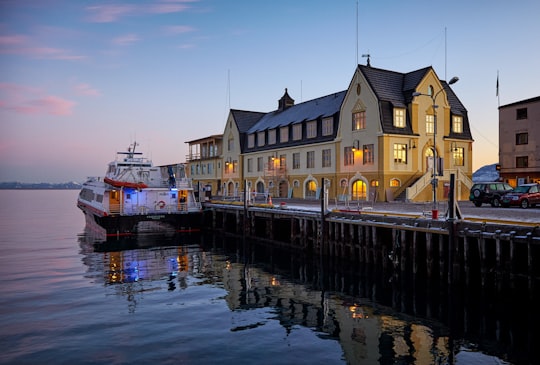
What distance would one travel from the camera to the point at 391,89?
1571 inches

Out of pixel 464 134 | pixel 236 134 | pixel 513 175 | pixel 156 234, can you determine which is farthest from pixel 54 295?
pixel 513 175

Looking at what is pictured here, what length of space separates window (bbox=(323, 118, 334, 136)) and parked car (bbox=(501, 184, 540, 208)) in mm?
18713

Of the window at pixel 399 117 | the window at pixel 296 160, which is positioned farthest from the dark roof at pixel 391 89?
the window at pixel 296 160

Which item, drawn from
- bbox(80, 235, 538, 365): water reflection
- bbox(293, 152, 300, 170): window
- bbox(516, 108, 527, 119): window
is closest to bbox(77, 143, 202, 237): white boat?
bbox(80, 235, 538, 365): water reflection

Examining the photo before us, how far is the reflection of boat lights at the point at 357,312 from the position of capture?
14656 millimetres

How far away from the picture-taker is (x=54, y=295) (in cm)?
1747

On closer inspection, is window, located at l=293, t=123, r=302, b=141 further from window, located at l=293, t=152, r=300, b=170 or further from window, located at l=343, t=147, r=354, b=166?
window, located at l=343, t=147, r=354, b=166

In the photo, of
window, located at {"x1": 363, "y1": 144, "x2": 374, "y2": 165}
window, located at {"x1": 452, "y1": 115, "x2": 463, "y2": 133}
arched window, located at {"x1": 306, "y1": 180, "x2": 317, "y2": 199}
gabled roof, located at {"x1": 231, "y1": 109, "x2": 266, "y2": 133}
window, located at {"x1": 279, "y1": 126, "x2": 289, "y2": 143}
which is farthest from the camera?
gabled roof, located at {"x1": 231, "y1": 109, "x2": 266, "y2": 133}

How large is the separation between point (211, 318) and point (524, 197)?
24361mm

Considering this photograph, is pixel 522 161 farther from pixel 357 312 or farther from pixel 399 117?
pixel 357 312

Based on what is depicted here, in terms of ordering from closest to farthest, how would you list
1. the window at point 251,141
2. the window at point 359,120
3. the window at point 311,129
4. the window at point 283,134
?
1. the window at point 359,120
2. the window at point 311,129
3. the window at point 283,134
4. the window at point 251,141

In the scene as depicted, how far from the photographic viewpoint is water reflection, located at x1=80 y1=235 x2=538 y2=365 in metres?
11.9

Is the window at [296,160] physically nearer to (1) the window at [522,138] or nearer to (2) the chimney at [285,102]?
(2) the chimney at [285,102]

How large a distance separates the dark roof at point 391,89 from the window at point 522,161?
450 inches
